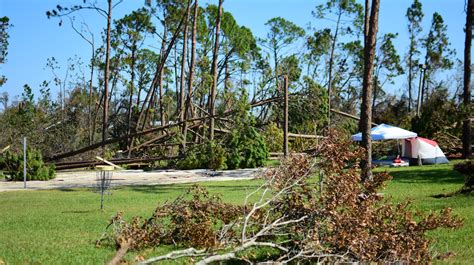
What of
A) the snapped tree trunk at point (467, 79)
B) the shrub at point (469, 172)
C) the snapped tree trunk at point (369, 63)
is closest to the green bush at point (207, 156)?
the snapped tree trunk at point (369, 63)

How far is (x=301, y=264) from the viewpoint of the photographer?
6.79m

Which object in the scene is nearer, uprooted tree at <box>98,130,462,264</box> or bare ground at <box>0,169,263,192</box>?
uprooted tree at <box>98,130,462,264</box>

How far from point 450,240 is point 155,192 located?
31.7ft

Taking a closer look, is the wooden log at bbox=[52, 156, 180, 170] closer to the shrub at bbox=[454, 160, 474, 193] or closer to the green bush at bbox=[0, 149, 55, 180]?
the green bush at bbox=[0, 149, 55, 180]

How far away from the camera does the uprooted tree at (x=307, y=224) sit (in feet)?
21.4

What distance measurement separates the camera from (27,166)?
21.1m

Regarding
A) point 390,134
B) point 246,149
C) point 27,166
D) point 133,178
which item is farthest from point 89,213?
point 390,134

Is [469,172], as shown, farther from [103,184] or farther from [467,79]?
[467,79]

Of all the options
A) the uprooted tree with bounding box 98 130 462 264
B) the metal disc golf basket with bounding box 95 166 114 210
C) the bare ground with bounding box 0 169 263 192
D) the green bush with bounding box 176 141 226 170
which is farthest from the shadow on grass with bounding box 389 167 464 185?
the uprooted tree with bounding box 98 130 462 264

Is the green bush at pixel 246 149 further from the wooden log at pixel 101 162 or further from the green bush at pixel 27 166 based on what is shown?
the green bush at pixel 27 166

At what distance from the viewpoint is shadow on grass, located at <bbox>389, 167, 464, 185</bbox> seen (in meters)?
17.1

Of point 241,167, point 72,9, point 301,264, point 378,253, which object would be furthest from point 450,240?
point 72,9

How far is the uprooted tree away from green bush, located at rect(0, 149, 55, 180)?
13823 millimetres

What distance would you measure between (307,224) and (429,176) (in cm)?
1290
